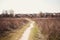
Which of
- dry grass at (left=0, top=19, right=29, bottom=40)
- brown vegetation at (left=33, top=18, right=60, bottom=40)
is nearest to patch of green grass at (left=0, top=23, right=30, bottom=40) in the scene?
dry grass at (left=0, top=19, right=29, bottom=40)

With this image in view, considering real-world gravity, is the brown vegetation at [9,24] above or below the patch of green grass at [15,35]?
above

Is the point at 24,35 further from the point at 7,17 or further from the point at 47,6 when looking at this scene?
the point at 47,6

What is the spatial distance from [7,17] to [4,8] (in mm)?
148

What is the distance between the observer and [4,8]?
2.33 m

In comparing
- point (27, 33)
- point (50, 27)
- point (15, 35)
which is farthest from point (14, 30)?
point (50, 27)

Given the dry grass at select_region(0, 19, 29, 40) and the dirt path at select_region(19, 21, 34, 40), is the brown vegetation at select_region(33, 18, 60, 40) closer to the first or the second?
the dirt path at select_region(19, 21, 34, 40)

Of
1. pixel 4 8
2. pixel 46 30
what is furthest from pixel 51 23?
pixel 4 8

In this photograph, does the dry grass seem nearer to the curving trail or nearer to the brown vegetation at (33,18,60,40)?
the curving trail

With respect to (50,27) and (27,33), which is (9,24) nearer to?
(27,33)

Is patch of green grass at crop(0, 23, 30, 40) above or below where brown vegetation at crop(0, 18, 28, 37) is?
below

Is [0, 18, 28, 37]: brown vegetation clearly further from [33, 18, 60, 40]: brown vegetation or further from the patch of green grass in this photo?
[33, 18, 60, 40]: brown vegetation

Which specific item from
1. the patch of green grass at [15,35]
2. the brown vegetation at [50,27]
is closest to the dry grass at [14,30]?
the patch of green grass at [15,35]

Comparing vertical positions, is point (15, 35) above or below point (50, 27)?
below

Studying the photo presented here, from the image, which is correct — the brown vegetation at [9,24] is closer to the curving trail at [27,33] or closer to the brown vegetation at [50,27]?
the curving trail at [27,33]
